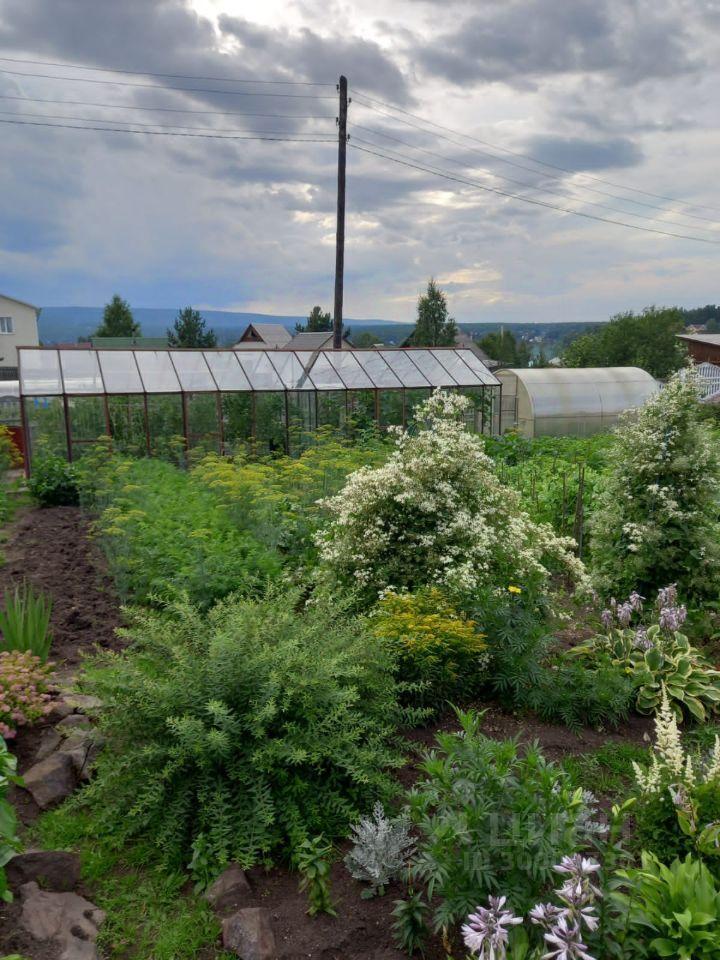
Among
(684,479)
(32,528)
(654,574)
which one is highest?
(684,479)

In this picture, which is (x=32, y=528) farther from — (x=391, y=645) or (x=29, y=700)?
(x=391, y=645)

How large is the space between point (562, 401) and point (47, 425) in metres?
13.4

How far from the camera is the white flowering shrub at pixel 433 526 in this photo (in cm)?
587

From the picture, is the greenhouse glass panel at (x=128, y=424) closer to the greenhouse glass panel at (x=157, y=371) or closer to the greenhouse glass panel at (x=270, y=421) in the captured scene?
the greenhouse glass panel at (x=157, y=371)

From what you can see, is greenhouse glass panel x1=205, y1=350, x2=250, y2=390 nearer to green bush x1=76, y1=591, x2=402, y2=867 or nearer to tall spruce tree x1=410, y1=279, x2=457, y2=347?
green bush x1=76, y1=591, x2=402, y2=867

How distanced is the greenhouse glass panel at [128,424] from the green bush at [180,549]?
5011mm

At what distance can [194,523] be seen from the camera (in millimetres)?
7840

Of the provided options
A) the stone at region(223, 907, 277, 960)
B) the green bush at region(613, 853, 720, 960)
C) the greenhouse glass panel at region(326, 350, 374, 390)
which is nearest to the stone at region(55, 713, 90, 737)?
the stone at region(223, 907, 277, 960)

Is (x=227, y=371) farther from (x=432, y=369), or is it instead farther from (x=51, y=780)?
(x=51, y=780)

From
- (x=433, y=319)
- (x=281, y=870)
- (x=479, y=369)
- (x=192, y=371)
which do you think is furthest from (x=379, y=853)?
(x=433, y=319)

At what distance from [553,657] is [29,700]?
11.8ft

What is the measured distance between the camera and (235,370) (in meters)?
16.3

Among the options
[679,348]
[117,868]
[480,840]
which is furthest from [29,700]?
[679,348]

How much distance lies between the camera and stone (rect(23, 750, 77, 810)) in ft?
12.6
